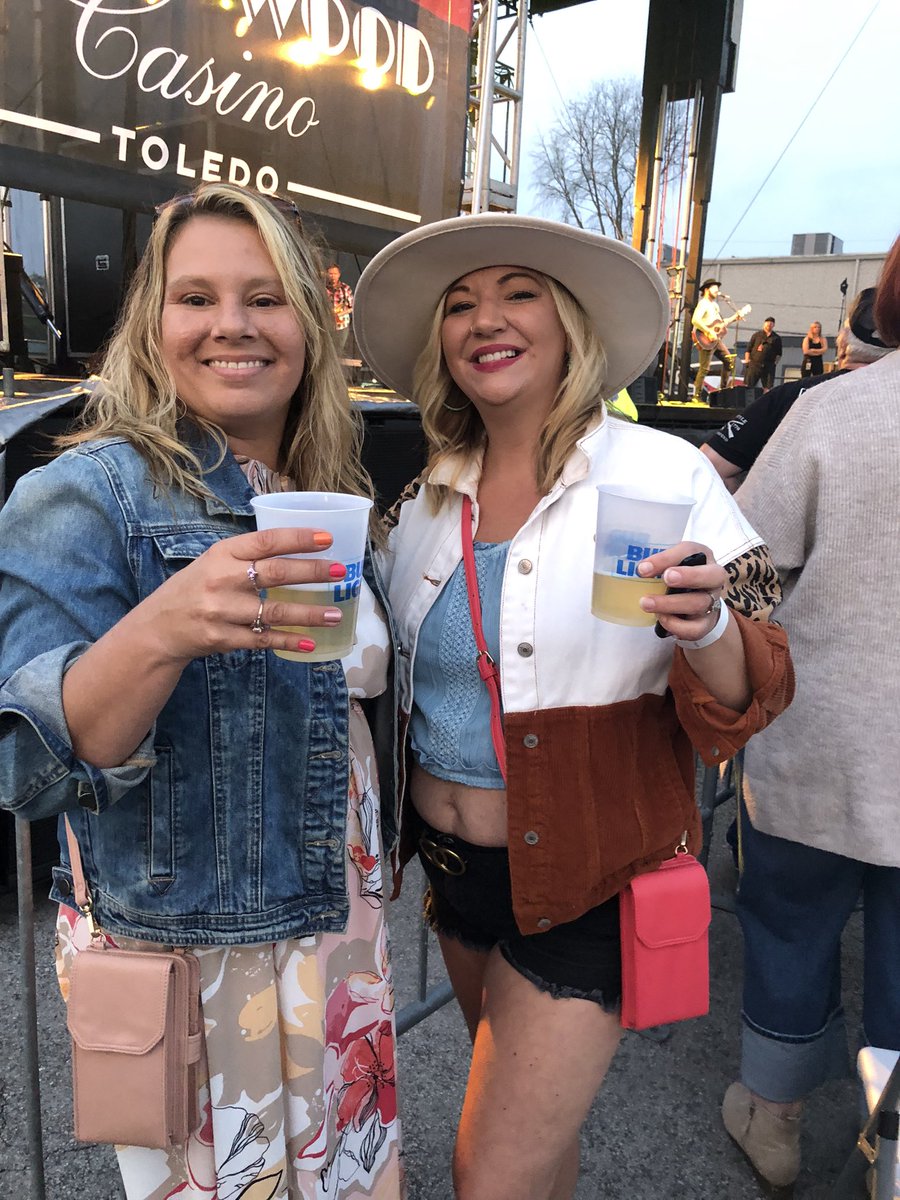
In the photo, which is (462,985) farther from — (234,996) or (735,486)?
(735,486)

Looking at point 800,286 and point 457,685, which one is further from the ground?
point 800,286

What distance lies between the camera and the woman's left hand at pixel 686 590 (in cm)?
122

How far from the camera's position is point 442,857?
1688 mm

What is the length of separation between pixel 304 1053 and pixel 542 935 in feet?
1.57

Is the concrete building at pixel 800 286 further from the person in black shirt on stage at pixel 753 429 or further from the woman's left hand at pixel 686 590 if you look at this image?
the woman's left hand at pixel 686 590

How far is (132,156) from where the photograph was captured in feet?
10.2

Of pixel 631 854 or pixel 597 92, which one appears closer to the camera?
pixel 631 854

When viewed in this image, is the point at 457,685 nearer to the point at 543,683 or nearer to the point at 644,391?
the point at 543,683

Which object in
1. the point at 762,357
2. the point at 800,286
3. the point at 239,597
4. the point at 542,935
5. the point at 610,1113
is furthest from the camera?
the point at 800,286

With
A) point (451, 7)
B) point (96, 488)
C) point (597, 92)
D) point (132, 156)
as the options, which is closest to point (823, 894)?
point (96, 488)

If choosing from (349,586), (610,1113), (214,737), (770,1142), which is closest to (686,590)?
(349,586)

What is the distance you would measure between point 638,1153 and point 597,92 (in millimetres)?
32300

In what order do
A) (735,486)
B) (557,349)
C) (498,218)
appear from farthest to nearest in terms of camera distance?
(735,486) < (557,349) < (498,218)

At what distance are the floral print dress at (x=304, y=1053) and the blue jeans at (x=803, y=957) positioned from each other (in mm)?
1109
